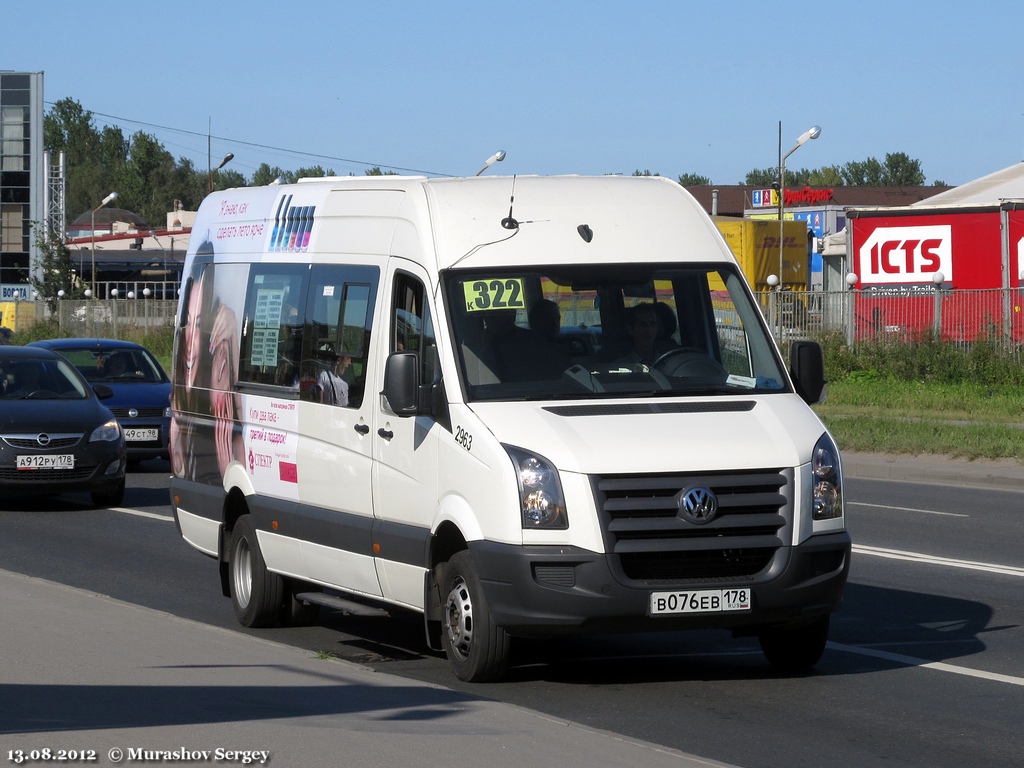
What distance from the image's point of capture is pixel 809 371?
8.12 metres

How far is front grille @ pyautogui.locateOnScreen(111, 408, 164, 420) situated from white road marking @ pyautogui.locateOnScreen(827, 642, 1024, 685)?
13267mm

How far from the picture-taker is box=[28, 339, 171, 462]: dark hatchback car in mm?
20172

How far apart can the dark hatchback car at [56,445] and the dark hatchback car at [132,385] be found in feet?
7.36

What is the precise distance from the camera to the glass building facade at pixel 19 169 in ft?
325

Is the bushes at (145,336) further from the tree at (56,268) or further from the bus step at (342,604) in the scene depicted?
the bus step at (342,604)

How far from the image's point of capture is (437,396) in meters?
7.61

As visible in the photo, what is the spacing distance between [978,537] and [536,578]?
7.38 metres

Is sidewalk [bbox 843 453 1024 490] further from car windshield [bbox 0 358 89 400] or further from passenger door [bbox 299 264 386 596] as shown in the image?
passenger door [bbox 299 264 386 596]

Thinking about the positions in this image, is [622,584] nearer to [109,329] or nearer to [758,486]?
[758,486]

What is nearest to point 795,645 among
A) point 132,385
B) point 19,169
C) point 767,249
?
point 132,385

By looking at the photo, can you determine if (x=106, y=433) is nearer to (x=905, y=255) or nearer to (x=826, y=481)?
(x=826, y=481)

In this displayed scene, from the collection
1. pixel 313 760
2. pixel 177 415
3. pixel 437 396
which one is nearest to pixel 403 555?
pixel 437 396

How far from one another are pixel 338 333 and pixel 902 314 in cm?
2563

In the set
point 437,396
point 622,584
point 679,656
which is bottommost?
point 679,656
